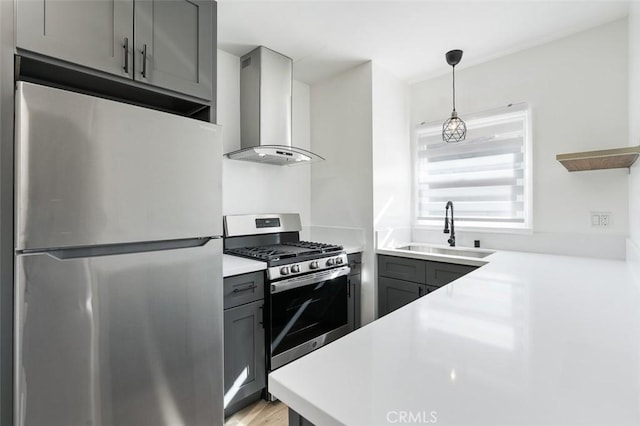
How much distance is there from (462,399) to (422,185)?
2720 millimetres

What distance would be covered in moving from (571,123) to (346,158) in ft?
5.58

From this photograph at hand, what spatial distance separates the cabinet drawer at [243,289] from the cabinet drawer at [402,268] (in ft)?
3.68

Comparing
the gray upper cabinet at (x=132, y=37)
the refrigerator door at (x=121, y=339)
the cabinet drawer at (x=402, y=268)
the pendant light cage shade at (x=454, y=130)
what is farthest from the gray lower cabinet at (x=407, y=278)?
the gray upper cabinet at (x=132, y=37)

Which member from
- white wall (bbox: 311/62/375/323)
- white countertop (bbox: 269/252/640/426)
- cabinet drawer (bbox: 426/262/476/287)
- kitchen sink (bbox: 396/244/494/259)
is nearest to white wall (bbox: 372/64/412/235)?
white wall (bbox: 311/62/375/323)

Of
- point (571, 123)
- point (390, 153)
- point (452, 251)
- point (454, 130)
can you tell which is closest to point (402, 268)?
point (452, 251)

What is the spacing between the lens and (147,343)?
1.38 m

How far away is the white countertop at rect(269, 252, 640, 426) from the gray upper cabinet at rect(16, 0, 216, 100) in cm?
145

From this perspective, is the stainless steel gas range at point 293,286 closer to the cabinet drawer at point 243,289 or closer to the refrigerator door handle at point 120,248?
the cabinet drawer at point 243,289

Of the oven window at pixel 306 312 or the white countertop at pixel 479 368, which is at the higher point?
the white countertop at pixel 479 368

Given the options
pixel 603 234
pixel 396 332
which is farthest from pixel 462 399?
pixel 603 234

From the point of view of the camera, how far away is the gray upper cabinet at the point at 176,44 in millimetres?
1426

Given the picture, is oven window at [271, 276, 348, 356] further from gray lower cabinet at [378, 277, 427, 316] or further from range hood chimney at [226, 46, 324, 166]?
range hood chimney at [226, 46, 324, 166]

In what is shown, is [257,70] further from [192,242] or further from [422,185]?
[422,185]

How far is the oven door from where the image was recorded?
78.8 inches
